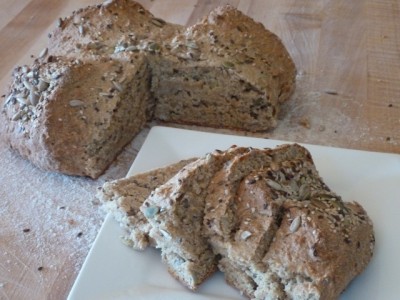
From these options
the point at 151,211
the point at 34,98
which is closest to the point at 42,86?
the point at 34,98

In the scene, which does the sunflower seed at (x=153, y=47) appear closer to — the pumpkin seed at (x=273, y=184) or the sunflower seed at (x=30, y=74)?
the sunflower seed at (x=30, y=74)

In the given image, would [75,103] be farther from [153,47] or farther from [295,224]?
[295,224]

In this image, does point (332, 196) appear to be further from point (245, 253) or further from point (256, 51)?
point (256, 51)

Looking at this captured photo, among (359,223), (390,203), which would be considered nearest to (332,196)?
(359,223)

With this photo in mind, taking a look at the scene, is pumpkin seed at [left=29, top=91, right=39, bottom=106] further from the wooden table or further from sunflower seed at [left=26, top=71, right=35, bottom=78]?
the wooden table

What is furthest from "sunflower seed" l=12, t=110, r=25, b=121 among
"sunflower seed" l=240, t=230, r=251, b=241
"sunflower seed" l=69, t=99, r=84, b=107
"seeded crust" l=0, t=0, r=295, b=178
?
"sunflower seed" l=240, t=230, r=251, b=241
